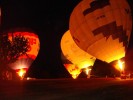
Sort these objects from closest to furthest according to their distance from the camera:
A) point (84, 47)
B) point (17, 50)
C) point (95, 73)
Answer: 1. point (17, 50)
2. point (84, 47)
3. point (95, 73)

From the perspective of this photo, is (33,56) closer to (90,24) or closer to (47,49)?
(90,24)

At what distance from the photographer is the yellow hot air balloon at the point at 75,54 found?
38.3 meters

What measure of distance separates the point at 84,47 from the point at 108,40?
9.84 ft

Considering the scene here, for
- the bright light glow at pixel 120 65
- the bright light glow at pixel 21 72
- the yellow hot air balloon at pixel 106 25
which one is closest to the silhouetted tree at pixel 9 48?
the yellow hot air balloon at pixel 106 25

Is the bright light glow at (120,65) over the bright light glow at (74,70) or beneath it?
beneath

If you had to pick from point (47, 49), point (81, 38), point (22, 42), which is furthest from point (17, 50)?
point (47, 49)

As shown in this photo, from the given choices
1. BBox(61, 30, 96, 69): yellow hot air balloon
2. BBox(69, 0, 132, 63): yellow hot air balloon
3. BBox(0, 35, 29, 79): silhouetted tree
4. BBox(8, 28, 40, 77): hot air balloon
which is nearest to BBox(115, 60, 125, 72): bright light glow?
BBox(69, 0, 132, 63): yellow hot air balloon

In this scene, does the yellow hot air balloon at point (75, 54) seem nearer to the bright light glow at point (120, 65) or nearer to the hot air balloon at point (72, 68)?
the hot air balloon at point (72, 68)

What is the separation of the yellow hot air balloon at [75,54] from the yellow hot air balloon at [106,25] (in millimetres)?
6973

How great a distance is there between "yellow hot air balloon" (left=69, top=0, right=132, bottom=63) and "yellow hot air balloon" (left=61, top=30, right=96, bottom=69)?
6973mm

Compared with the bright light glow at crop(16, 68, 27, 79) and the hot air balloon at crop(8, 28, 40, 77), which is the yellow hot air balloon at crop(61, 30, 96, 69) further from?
the bright light glow at crop(16, 68, 27, 79)

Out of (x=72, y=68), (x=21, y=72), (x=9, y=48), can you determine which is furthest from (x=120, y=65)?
(x=21, y=72)

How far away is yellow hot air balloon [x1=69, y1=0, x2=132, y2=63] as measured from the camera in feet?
98.6

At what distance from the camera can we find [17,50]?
27500 mm
